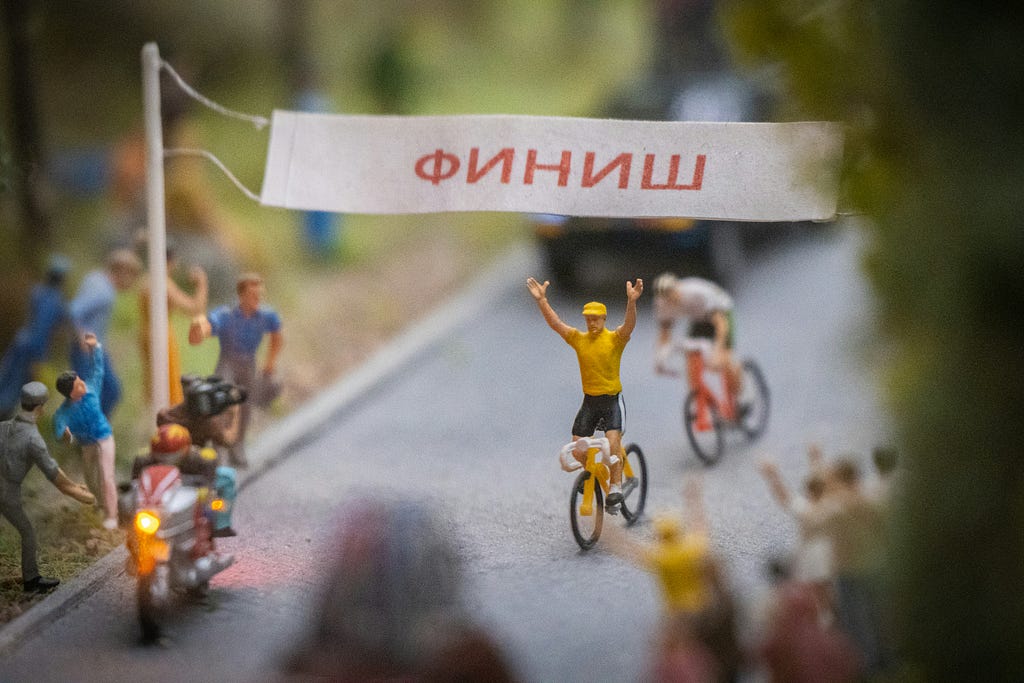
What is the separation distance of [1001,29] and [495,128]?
287 cm

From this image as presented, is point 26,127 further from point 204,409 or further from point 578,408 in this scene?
point 578,408

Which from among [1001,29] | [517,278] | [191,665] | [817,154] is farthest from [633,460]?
[517,278]

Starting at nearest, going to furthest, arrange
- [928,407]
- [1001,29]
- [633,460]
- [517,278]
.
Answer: [1001,29] < [928,407] < [633,460] < [517,278]

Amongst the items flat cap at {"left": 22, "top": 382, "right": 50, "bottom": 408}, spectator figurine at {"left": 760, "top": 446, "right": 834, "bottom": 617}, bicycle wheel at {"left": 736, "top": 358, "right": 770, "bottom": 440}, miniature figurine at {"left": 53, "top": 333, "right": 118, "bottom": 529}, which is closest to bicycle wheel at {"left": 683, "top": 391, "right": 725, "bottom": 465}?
bicycle wheel at {"left": 736, "top": 358, "right": 770, "bottom": 440}

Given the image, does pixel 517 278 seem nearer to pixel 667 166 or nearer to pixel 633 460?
pixel 633 460

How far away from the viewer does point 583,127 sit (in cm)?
661

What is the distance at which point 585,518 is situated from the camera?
680 cm

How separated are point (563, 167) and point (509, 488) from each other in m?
2.05

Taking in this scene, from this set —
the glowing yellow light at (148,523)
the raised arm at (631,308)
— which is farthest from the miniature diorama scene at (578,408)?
the raised arm at (631,308)

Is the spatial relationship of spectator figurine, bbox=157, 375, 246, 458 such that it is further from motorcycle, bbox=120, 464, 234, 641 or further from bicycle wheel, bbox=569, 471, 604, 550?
bicycle wheel, bbox=569, 471, 604, 550

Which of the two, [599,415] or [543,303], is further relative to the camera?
[599,415]

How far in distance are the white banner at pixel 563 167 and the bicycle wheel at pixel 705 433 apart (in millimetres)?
2131

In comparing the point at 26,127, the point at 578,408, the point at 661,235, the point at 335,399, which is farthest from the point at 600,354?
the point at 26,127

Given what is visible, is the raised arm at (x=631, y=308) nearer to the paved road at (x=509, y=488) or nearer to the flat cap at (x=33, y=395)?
the paved road at (x=509, y=488)
